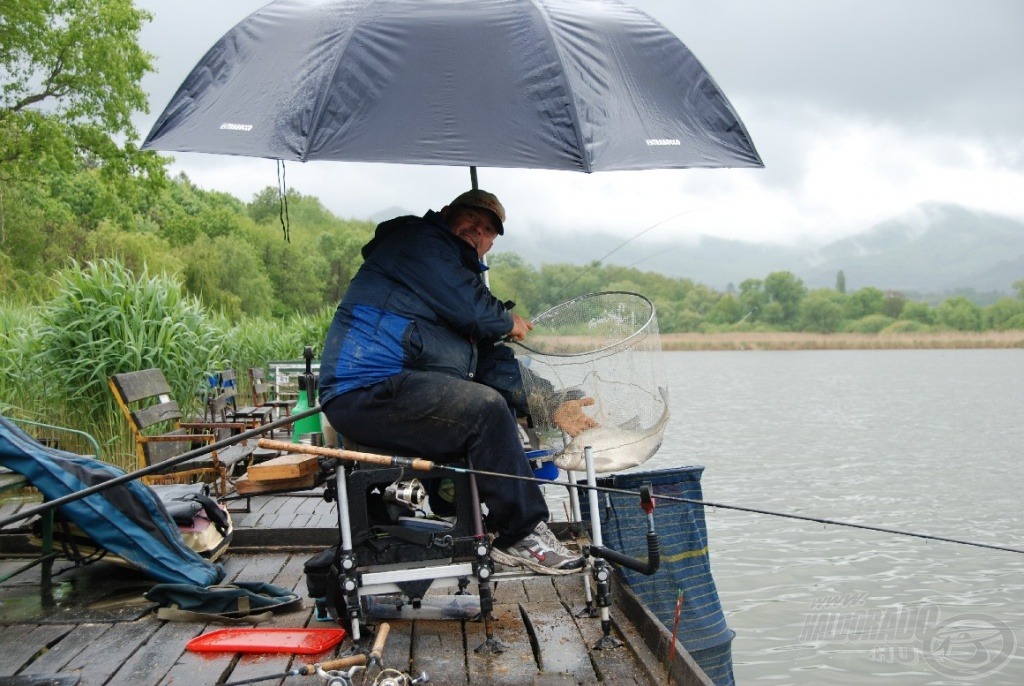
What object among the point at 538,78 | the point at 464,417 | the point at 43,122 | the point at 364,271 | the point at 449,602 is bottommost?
the point at 449,602

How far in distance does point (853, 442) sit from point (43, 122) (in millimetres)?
21920

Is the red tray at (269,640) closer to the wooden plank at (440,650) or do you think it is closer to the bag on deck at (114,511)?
the wooden plank at (440,650)

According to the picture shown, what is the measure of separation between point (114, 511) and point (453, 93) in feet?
7.06

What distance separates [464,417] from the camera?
11.8 ft

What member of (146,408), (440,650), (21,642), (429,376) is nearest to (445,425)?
(429,376)

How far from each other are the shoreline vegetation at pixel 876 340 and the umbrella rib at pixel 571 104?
233ft

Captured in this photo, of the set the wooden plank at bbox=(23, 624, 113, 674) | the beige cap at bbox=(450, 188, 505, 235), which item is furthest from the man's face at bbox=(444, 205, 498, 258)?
the wooden plank at bbox=(23, 624, 113, 674)

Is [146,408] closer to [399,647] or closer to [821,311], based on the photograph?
[399,647]

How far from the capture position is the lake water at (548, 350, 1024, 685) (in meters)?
8.68

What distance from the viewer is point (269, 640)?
3.68m

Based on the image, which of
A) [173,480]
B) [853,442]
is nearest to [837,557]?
[173,480]

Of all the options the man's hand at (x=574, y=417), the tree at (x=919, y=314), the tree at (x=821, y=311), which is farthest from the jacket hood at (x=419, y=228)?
the tree at (x=919, y=314)

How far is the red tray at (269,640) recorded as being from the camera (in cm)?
361

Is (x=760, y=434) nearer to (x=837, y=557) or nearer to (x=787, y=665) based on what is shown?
(x=837, y=557)
